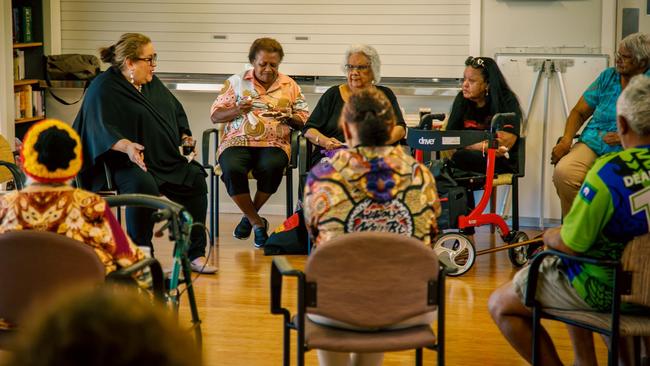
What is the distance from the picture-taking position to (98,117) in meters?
4.86

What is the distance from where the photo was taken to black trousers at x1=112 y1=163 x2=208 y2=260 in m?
4.81

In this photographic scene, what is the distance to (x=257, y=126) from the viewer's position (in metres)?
5.86

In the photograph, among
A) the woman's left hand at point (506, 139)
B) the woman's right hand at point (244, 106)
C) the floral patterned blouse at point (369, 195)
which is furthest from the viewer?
the woman's right hand at point (244, 106)

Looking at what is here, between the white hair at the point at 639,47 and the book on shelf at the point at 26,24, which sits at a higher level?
the book on shelf at the point at 26,24

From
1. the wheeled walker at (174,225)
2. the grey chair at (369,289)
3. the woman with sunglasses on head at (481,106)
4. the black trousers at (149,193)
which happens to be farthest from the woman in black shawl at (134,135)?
the grey chair at (369,289)

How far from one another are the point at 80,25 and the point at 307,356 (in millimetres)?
4135

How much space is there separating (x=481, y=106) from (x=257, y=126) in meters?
1.34

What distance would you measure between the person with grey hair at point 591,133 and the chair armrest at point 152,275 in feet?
9.05

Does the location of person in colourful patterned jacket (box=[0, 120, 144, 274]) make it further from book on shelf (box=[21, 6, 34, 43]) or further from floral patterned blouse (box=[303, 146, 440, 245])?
book on shelf (box=[21, 6, 34, 43])

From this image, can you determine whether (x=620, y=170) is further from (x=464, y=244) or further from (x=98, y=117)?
(x=98, y=117)

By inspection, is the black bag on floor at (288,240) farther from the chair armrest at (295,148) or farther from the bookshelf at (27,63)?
the bookshelf at (27,63)

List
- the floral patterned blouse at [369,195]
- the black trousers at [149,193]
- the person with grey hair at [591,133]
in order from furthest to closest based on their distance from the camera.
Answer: the person with grey hair at [591,133], the black trousers at [149,193], the floral patterned blouse at [369,195]

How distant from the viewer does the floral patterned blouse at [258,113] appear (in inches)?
231

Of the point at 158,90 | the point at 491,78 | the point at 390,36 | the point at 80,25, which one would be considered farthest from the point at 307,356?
the point at 80,25
